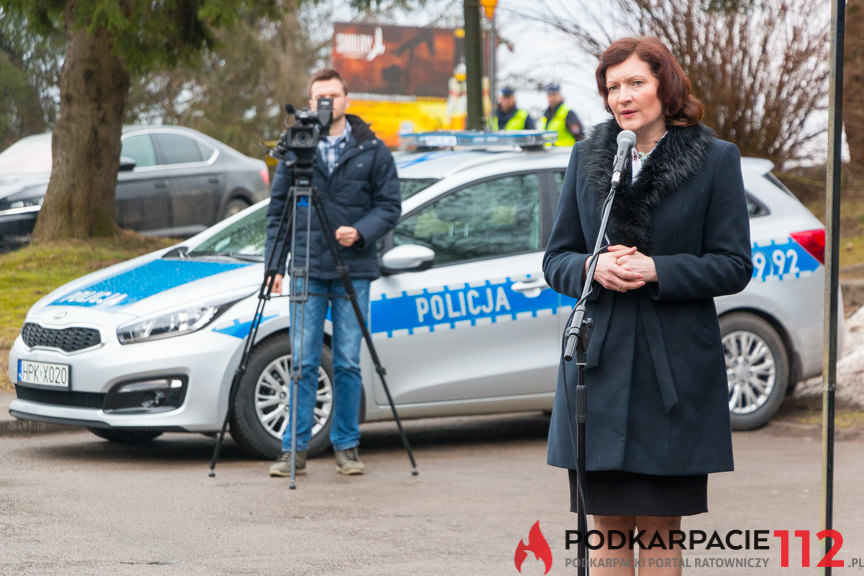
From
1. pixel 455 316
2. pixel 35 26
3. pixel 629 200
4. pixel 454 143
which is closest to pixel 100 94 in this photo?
pixel 35 26

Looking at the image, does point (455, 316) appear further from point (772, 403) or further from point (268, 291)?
point (772, 403)

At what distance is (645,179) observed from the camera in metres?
3.93

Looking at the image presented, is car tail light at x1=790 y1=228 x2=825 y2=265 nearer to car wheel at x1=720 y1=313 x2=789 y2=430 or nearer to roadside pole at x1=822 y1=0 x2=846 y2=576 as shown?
car wheel at x1=720 y1=313 x2=789 y2=430

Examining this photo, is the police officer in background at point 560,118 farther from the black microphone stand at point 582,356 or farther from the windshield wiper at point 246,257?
the black microphone stand at point 582,356

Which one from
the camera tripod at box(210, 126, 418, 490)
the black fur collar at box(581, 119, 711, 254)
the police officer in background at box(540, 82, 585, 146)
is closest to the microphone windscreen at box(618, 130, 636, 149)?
the black fur collar at box(581, 119, 711, 254)

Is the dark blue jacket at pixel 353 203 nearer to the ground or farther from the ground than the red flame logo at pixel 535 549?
farther from the ground

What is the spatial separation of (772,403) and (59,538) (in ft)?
16.2

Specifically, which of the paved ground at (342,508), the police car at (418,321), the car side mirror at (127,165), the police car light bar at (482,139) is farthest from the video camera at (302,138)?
the car side mirror at (127,165)

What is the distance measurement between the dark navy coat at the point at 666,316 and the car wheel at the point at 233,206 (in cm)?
1521

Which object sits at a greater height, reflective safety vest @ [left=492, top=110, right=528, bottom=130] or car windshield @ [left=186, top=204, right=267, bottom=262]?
reflective safety vest @ [left=492, top=110, right=528, bottom=130]

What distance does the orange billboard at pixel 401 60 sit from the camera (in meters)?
47.0

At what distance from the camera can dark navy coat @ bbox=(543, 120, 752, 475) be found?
3881mm

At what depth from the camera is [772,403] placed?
9.39 meters

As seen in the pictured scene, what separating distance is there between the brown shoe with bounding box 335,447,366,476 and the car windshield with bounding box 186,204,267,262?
55.1 inches
